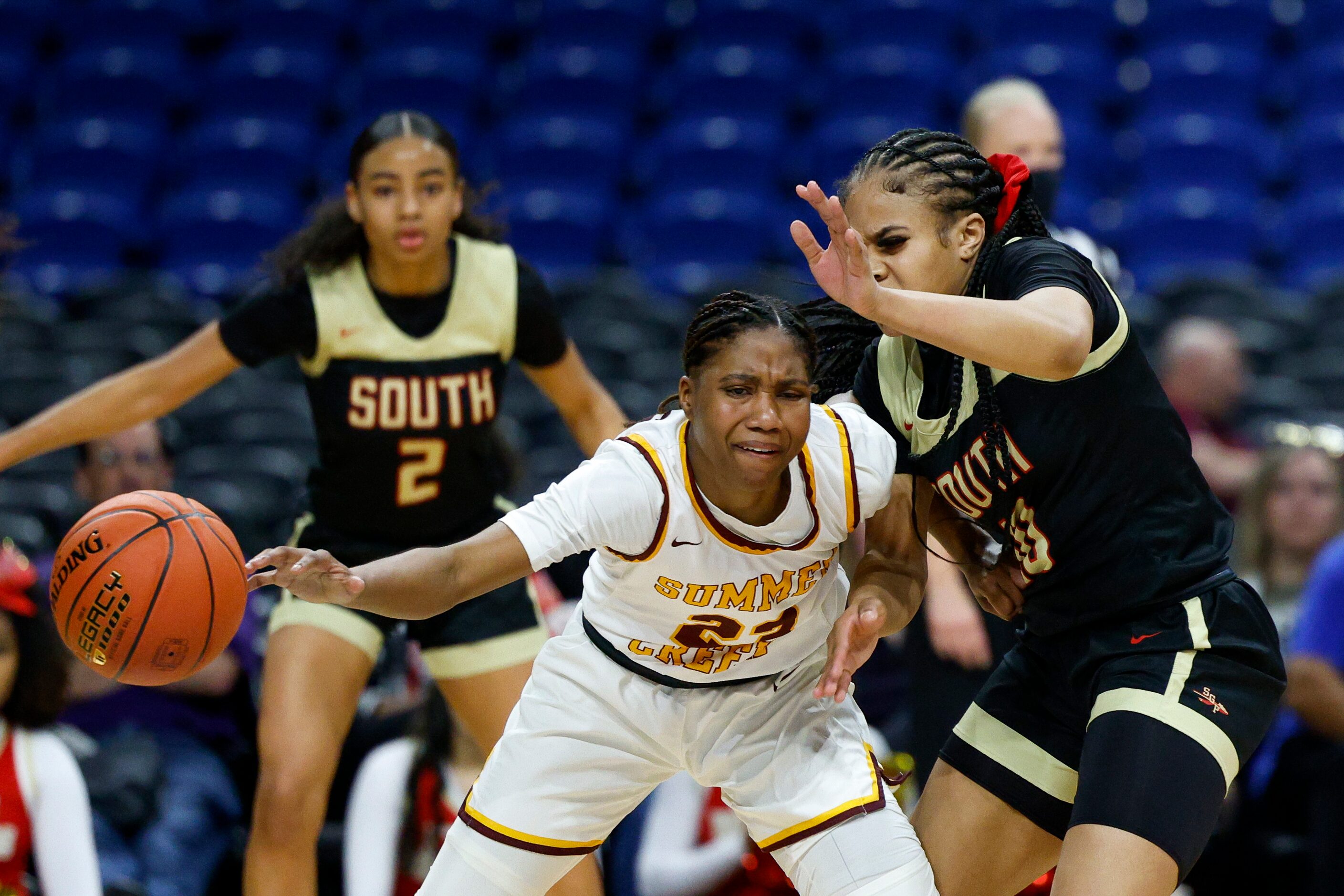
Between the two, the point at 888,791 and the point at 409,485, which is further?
the point at 409,485

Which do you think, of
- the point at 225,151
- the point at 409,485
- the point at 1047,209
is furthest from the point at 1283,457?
the point at 225,151

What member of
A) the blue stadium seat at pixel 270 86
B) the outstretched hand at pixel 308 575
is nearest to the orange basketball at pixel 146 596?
the outstretched hand at pixel 308 575

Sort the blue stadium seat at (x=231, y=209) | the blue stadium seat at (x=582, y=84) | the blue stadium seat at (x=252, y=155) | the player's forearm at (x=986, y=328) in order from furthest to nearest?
the blue stadium seat at (x=582, y=84) < the blue stadium seat at (x=252, y=155) < the blue stadium seat at (x=231, y=209) < the player's forearm at (x=986, y=328)

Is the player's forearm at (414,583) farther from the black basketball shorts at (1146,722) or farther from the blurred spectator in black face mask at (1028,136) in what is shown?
the blurred spectator in black face mask at (1028,136)

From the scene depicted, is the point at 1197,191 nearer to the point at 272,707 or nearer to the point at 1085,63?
the point at 1085,63

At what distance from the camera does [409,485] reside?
3.96m

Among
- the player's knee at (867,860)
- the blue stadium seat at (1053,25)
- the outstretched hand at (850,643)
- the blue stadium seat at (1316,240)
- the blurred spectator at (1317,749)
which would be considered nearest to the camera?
the outstretched hand at (850,643)

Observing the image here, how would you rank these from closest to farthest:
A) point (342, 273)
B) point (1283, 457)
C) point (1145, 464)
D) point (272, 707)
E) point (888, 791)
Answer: point (1145, 464)
point (888, 791)
point (272, 707)
point (342, 273)
point (1283, 457)

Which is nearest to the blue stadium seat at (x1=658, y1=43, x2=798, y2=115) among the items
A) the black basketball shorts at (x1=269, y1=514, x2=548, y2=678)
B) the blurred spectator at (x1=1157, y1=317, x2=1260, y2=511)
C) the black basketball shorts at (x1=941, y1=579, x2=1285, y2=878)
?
the blurred spectator at (x1=1157, y1=317, x2=1260, y2=511)

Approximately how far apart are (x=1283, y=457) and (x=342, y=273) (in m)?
3.29

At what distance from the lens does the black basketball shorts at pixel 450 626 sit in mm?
3863

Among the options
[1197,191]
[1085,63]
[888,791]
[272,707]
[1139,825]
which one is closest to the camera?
[1139,825]

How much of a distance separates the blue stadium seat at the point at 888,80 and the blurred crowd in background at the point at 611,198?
0.02 metres

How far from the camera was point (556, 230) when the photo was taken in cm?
921
